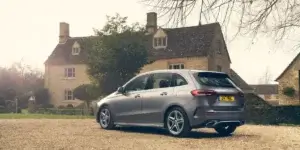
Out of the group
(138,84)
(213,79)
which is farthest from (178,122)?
(138,84)

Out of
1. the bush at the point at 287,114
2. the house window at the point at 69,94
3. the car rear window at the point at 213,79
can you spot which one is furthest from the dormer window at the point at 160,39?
the car rear window at the point at 213,79

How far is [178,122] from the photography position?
9141 mm

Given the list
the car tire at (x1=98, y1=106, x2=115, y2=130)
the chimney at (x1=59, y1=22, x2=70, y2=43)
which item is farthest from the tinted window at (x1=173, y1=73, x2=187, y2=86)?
the chimney at (x1=59, y1=22, x2=70, y2=43)

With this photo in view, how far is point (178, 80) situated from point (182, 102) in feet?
2.42

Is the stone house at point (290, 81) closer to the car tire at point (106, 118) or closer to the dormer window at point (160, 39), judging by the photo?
the dormer window at point (160, 39)

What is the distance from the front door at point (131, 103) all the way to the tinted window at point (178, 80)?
3.69ft

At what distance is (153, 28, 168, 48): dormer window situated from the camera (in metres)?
42.3

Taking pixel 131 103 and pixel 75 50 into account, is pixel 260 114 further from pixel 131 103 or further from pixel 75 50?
pixel 75 50

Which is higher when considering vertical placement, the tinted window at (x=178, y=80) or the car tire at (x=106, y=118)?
the tinted window at (x=178, y=80)

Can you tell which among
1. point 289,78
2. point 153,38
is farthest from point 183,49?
point 289,78

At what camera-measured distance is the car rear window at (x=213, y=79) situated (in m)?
9.28

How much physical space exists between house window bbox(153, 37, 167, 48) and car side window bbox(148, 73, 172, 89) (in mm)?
32177

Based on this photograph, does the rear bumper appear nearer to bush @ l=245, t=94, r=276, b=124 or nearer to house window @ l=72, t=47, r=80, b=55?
bush @ l=245, t=94, r=276, b=124

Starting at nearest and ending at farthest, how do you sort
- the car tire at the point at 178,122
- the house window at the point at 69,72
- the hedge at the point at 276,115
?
the car tire at the point at 178,122
the hedge at the point at 276,115
the house window at the point at 69,72
